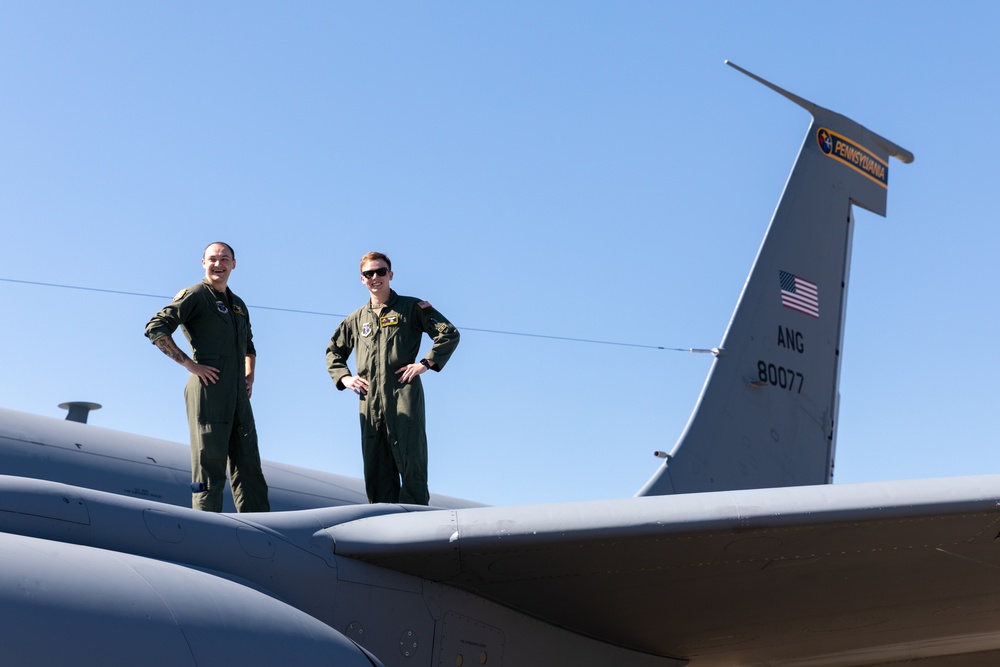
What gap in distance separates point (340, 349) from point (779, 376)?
4.92 m

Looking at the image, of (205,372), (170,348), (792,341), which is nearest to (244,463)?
(205,372)

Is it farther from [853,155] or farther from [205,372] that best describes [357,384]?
[853,155]

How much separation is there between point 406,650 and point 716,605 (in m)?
1.55

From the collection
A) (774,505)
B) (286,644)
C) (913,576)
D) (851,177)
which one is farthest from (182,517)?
(851,177)

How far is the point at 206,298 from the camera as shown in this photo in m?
5.77

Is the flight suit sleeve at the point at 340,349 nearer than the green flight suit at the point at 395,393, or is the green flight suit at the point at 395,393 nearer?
the green flight suit at the point at 395,393

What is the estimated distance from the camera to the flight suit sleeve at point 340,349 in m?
6.38

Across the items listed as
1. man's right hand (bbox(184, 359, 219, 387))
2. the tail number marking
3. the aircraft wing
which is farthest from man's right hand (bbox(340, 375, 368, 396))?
the tail number marking

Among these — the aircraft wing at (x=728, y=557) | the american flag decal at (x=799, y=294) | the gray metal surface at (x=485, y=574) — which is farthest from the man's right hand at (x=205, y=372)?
the american flag decal at (x=799, y=294)

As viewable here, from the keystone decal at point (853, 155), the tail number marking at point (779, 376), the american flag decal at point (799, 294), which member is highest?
the keystone decal at point (853, 155)

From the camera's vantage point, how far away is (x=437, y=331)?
20.1ft

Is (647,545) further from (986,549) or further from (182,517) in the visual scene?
(182,517)

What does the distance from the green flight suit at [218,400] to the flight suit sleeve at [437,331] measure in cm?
98

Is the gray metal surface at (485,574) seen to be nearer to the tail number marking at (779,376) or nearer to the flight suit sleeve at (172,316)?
the flight suit sleeve at (172,316)
